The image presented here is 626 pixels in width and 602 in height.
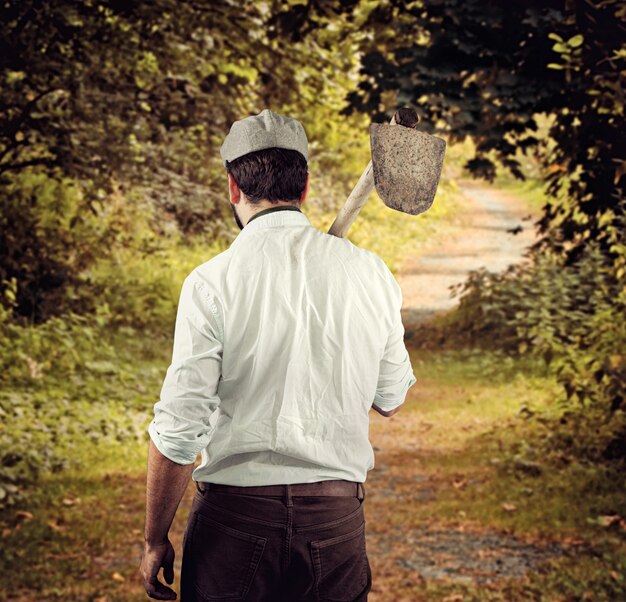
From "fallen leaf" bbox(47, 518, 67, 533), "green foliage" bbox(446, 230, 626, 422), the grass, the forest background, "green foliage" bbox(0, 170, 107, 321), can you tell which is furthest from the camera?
"green foliage" bbox(0, 170, 107, 321)

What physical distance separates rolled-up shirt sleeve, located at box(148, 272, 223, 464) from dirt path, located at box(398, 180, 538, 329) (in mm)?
11918

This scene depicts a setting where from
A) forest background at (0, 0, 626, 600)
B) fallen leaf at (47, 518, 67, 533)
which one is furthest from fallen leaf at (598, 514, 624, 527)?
fallen leaf at (47, 518, 67, 533)

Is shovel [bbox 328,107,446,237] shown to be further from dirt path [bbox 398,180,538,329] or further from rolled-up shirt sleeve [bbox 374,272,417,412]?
dirt path [bbox 398,180,538,329]

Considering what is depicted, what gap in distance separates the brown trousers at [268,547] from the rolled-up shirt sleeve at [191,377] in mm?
159

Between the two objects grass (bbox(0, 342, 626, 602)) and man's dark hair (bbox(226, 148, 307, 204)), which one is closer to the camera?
man's dark hair (bbox(226, 148, 307, 204))

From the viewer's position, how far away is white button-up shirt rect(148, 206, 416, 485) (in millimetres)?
2061

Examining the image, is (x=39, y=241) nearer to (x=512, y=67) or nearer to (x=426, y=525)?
(x=512, y=67)

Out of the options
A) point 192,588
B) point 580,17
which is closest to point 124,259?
point 580,17

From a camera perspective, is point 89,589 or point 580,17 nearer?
point 89,589

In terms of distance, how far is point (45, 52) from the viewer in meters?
8.06

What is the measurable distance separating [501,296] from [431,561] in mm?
7647

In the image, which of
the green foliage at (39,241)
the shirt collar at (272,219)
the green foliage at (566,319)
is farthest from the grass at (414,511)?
the shirt collar at (272,219)

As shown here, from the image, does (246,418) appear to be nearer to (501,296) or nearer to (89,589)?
(89,589)

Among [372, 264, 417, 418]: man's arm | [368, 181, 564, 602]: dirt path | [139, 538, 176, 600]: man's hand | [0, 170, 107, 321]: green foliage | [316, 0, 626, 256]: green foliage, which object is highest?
[316, 0, 626, 256]: green foliage
